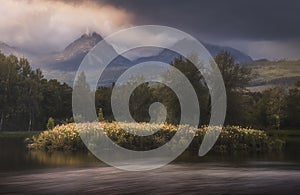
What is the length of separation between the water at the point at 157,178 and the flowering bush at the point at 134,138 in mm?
11122

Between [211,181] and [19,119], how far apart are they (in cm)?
7056

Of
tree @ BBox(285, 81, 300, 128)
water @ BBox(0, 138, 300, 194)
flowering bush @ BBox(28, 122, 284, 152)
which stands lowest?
water @ BBox(0, 138, 300, 194)

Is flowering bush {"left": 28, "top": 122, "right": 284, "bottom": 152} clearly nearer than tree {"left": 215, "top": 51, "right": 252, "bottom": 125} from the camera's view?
Yes

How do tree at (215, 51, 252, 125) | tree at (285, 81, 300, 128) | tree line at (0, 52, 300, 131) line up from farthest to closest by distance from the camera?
tree at (285, 81, 300, 128) → tree line at (0, 52, 300, 131) → tree at (215, 51, 252, 125)

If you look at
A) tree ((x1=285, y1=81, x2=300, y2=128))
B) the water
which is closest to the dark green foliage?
tree ((x1=285, y1=81, x2=300, y2=128))

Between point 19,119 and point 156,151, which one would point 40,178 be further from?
point 19,119

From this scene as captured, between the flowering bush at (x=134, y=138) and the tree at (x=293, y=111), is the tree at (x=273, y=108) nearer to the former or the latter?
the tree at (x=293, y=111)

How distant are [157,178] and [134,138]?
1838 centimetres

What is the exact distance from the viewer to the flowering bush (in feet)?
124

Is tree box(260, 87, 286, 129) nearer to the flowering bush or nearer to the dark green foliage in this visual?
the flowering bush

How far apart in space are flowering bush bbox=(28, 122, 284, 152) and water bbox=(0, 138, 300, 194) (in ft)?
36.5

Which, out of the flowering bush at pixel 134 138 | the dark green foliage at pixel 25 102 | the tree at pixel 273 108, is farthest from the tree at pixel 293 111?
the flowering bush at pixel 134 138

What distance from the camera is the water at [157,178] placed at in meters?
16.6

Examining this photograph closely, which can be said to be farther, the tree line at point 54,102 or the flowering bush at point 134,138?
the tree line at point 54,102
